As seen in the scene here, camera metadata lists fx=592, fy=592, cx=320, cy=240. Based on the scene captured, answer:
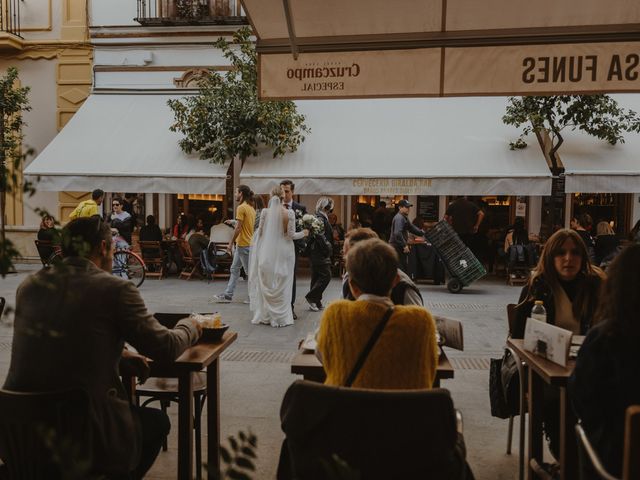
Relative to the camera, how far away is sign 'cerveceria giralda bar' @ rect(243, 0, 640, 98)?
4.33 m

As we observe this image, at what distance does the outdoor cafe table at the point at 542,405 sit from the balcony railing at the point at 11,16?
1606 centimetres

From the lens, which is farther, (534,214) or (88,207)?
(534,214)

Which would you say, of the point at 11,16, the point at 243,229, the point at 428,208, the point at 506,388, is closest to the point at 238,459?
the point at 506,388

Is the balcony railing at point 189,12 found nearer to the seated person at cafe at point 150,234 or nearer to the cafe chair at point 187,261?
the seated person at cafe at point 150,234

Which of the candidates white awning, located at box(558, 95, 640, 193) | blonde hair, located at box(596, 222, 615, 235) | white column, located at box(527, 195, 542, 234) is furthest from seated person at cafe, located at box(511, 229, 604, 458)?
white column, located at box(527, 195, 542, 234)

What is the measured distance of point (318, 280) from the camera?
9.06 m

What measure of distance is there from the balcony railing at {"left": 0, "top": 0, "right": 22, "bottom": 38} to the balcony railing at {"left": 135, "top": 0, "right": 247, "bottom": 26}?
3.37 metres

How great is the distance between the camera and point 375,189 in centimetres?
1173

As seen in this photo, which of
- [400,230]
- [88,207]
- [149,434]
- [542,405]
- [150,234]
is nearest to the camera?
[149,434]

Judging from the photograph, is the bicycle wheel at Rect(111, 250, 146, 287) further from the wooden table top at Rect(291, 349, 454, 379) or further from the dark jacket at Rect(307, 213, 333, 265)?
the wooden table top at Rect(291, 349, 454, 379)

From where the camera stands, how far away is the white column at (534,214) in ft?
49.1

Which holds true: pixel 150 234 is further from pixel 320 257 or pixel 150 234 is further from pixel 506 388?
pixel 506 388

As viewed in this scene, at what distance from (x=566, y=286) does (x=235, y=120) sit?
31.4 feet

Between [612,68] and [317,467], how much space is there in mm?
3659
